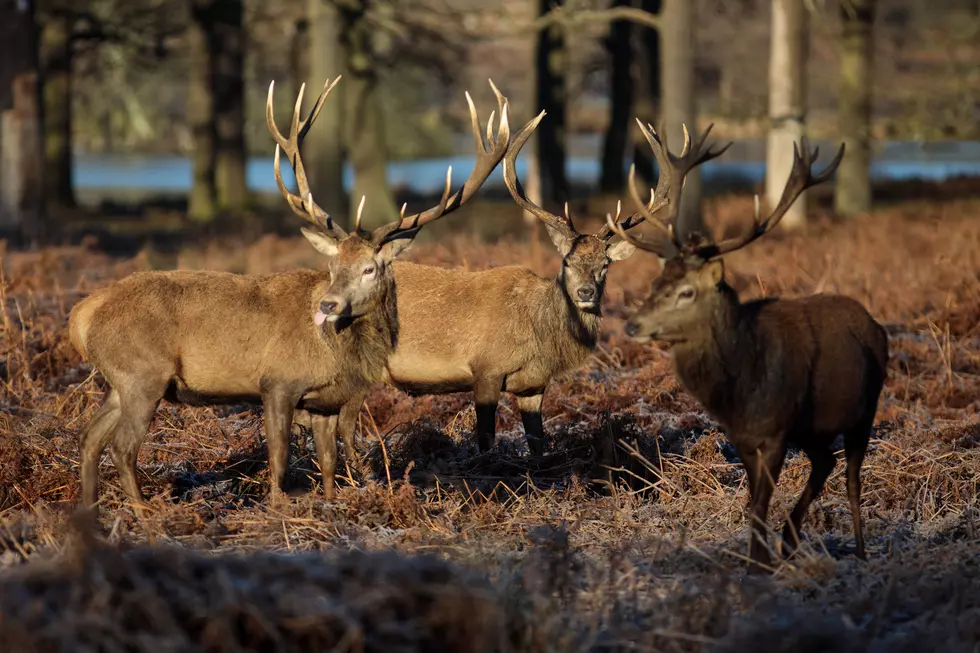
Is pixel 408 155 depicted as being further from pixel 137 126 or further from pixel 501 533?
pixel 501 533

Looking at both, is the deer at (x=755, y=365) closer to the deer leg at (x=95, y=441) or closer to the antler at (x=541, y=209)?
the antler at (x=541, y=209)

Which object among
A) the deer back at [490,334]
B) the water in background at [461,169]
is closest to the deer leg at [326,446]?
the deer back at [490,334]

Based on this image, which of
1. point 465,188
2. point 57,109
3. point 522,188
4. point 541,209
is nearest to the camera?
point 465,188

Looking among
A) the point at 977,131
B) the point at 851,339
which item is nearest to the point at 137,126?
the point at 977,131

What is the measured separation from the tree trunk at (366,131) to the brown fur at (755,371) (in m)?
18.0

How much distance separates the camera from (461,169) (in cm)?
4984

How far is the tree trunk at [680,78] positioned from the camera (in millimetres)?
17188

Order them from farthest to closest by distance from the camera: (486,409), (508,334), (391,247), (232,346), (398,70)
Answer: (398,70), (508,334), (486,409), (391,247), (232,346)

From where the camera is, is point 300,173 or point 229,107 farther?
point 229,107

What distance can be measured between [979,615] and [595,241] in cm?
467

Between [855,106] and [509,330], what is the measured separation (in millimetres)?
16086

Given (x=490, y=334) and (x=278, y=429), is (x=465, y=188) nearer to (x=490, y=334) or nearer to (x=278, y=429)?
(x=490, y=334)

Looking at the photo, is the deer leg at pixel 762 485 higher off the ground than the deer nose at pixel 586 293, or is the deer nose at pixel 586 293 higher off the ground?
the deer nose at pixel 586 293

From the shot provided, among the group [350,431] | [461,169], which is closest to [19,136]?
[350,431]
